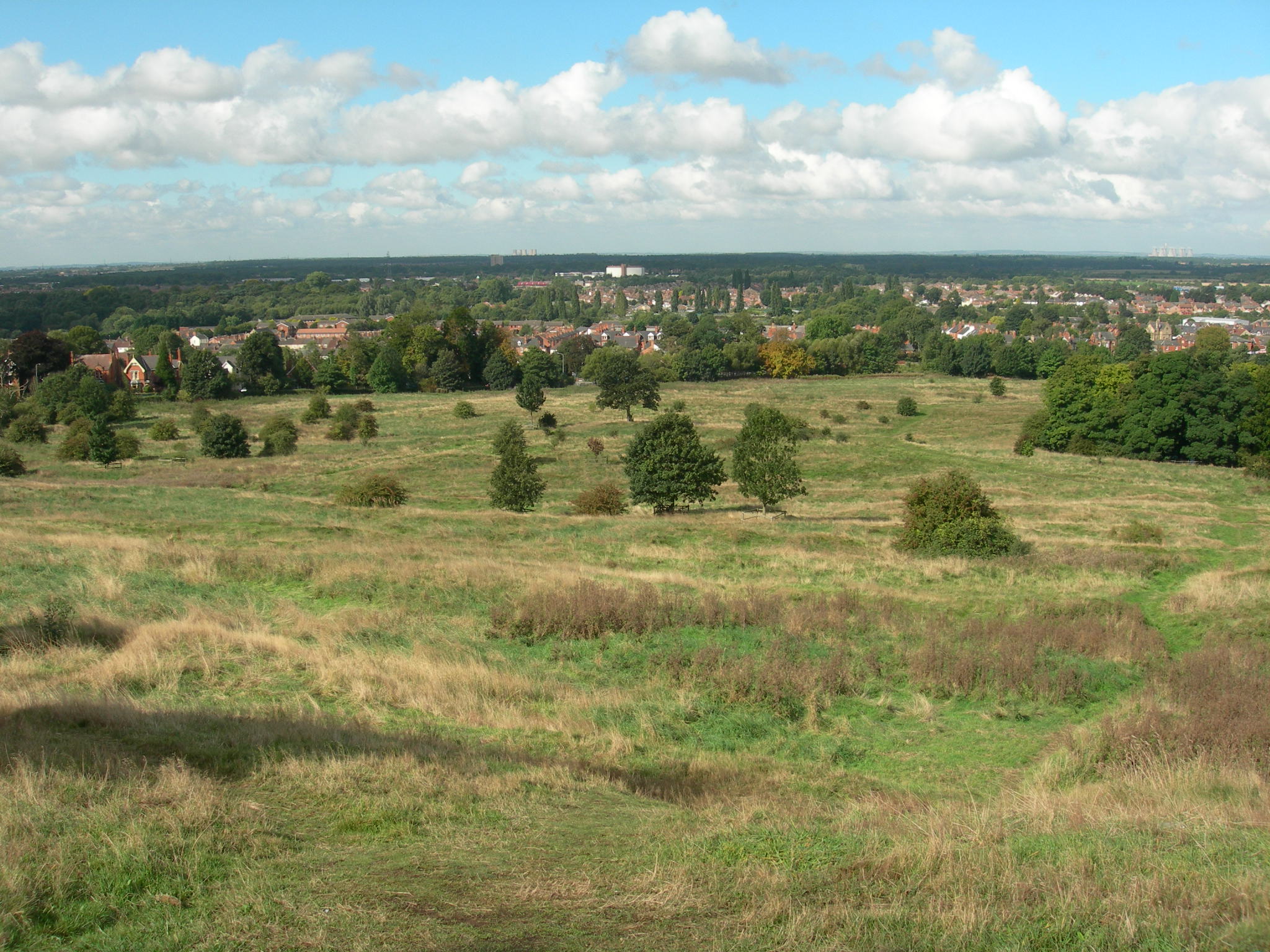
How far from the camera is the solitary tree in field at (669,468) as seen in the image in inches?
1201

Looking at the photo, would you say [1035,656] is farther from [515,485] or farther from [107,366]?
[107,366]

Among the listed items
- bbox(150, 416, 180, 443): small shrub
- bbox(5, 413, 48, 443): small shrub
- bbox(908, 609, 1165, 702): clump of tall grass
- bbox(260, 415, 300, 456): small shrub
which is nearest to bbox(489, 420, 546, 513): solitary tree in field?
bbox(908, 609, 1165, 702): clump of tall grass

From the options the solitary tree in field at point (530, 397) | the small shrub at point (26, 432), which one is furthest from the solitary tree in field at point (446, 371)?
the small shrub at point (26, 432)

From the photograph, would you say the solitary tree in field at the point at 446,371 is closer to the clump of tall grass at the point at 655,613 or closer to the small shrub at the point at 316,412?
the small shrub at the point at 316,412

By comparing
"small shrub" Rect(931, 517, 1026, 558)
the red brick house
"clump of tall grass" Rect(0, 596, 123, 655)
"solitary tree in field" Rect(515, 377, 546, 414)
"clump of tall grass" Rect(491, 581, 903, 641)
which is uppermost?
the red brick house

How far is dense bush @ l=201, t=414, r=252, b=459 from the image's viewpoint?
49688mm

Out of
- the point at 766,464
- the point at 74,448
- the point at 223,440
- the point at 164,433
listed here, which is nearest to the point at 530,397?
the point at 223,440

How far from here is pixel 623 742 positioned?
9.27 metres

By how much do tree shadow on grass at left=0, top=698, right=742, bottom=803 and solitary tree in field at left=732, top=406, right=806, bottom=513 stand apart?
20.8 m

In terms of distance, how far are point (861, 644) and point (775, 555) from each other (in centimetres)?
747

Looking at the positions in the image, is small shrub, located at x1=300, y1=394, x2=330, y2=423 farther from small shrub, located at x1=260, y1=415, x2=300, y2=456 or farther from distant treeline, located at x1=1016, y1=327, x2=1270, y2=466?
distant treeline, located at x1=1016, y1=327, x2=1270, y2=466

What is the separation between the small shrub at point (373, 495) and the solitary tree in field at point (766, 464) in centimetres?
1214

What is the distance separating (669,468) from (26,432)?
4554 cm

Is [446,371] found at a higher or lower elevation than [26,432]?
higher
